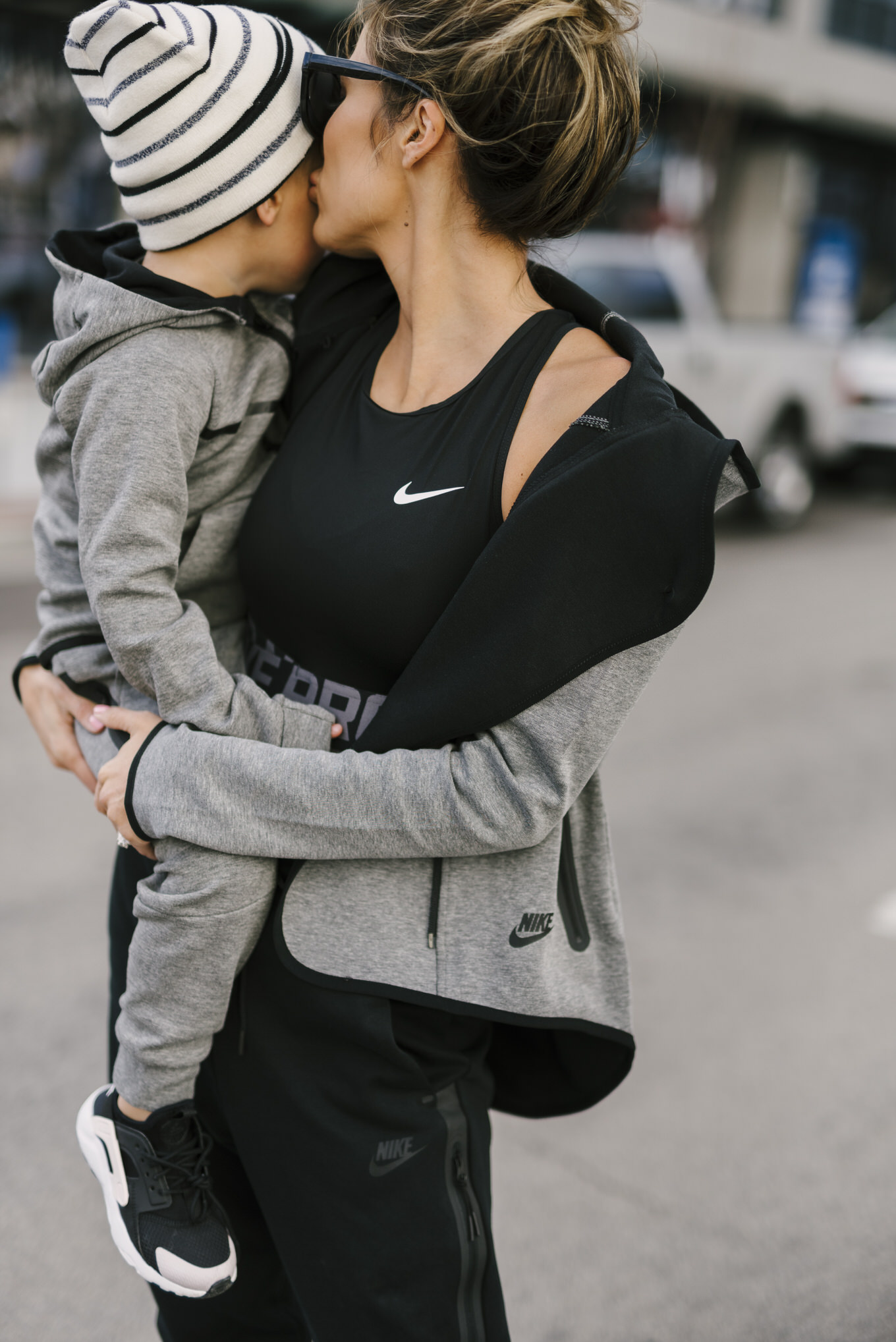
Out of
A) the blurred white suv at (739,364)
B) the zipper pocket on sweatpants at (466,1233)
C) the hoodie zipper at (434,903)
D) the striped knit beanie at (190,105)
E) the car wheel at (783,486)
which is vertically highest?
the striped knit beanie at (190,105)

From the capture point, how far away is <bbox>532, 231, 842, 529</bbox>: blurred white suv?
905 centimetres

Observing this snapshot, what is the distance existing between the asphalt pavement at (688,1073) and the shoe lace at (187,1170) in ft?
3.51

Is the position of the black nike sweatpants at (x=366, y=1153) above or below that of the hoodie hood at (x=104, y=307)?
below

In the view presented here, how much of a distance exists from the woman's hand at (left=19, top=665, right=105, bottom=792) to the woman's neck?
64 cm

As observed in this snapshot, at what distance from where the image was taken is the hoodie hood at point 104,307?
1.57 metres

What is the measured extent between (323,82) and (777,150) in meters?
19.7

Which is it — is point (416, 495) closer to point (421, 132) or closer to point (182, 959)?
point (421, 132)

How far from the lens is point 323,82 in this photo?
1.59 meters

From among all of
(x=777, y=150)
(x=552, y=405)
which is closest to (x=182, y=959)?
(x=552, y=405)

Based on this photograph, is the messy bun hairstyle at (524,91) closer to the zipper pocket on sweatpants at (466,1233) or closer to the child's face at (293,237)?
the child's face at (293,237)

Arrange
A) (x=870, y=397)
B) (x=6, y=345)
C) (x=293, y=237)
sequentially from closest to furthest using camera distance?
(x=293, y=237), (x=6, y=345), (x=870, y=397)

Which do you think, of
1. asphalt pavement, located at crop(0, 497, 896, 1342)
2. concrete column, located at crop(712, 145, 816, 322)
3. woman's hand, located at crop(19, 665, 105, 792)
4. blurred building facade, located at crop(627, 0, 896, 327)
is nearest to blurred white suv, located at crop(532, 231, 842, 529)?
asphalt pavement, located at crop(0, 497, 896, 1342)

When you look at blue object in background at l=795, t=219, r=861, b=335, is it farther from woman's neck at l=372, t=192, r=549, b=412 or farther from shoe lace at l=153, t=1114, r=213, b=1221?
shoe lace at l=153, t=1114, r=213, b=1221

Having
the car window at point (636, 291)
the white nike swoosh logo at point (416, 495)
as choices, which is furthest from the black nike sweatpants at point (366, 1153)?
the car window at point (636, 291)
